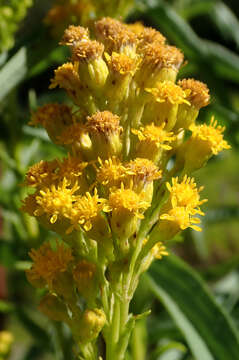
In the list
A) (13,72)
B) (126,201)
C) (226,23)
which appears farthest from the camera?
(226,23)

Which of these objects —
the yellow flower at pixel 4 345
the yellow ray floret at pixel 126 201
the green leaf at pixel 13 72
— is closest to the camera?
the yellow ray floret at pixel 126 201

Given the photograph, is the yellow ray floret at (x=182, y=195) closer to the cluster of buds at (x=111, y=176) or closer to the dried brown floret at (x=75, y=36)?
the cluster of buds at (x=111, y=176)

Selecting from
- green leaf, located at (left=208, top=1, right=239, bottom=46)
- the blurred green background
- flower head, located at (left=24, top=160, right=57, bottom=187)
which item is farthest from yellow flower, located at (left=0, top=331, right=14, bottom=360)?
green leaf, located at (left=208, top=1, right=239, bottom=46)

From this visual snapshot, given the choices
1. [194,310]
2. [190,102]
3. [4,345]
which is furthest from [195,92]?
[4,345]

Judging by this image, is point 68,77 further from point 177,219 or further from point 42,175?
point 177,219

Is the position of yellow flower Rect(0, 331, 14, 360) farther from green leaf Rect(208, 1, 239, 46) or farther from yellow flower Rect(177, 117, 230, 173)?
green leaf Rect(208, 1, 239, 46)

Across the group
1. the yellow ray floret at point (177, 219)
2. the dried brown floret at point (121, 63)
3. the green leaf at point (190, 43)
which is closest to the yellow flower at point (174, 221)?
the yellow ray floret at point (177, 219)

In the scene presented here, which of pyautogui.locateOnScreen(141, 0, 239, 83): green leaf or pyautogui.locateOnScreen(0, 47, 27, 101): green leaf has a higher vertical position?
pyautogui.locateOnScreen(141, 0, 239, 83): green leaf
